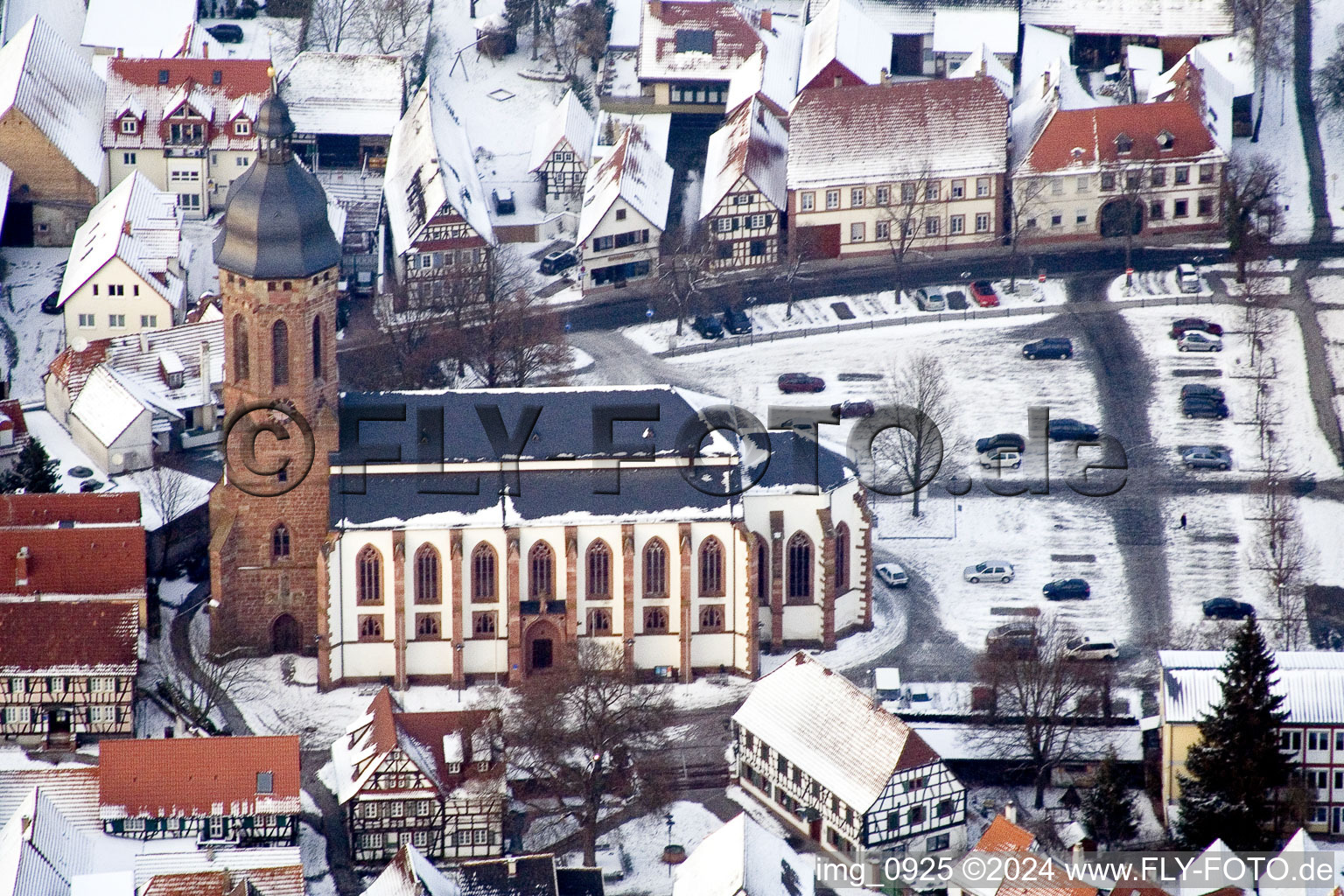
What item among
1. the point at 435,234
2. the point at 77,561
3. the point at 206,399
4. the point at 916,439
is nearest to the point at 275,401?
the point at 77,561

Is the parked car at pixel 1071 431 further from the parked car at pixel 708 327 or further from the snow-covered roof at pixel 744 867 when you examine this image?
the snow-covered roof at pixel 744 867

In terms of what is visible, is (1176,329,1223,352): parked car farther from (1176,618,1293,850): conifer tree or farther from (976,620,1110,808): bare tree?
(1176,618,1293,850): conifer tree

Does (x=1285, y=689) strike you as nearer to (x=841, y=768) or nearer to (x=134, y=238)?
(x=841, y=768)

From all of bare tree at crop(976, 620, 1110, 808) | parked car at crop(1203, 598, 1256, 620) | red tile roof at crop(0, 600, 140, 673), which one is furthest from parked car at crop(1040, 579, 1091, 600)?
red tile roof at crop(0, 600, 140, 673)

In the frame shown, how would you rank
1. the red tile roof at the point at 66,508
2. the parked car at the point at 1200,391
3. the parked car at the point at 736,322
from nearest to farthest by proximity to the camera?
the red tile roof at the point at 66,508, the parked car at the point at 1200,391, the parked car at the point at 736,322

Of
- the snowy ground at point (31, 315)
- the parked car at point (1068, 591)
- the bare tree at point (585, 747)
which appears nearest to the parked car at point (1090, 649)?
the parked car at point (1068, 591)

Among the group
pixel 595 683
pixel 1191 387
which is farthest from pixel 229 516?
pixel 1191 387
